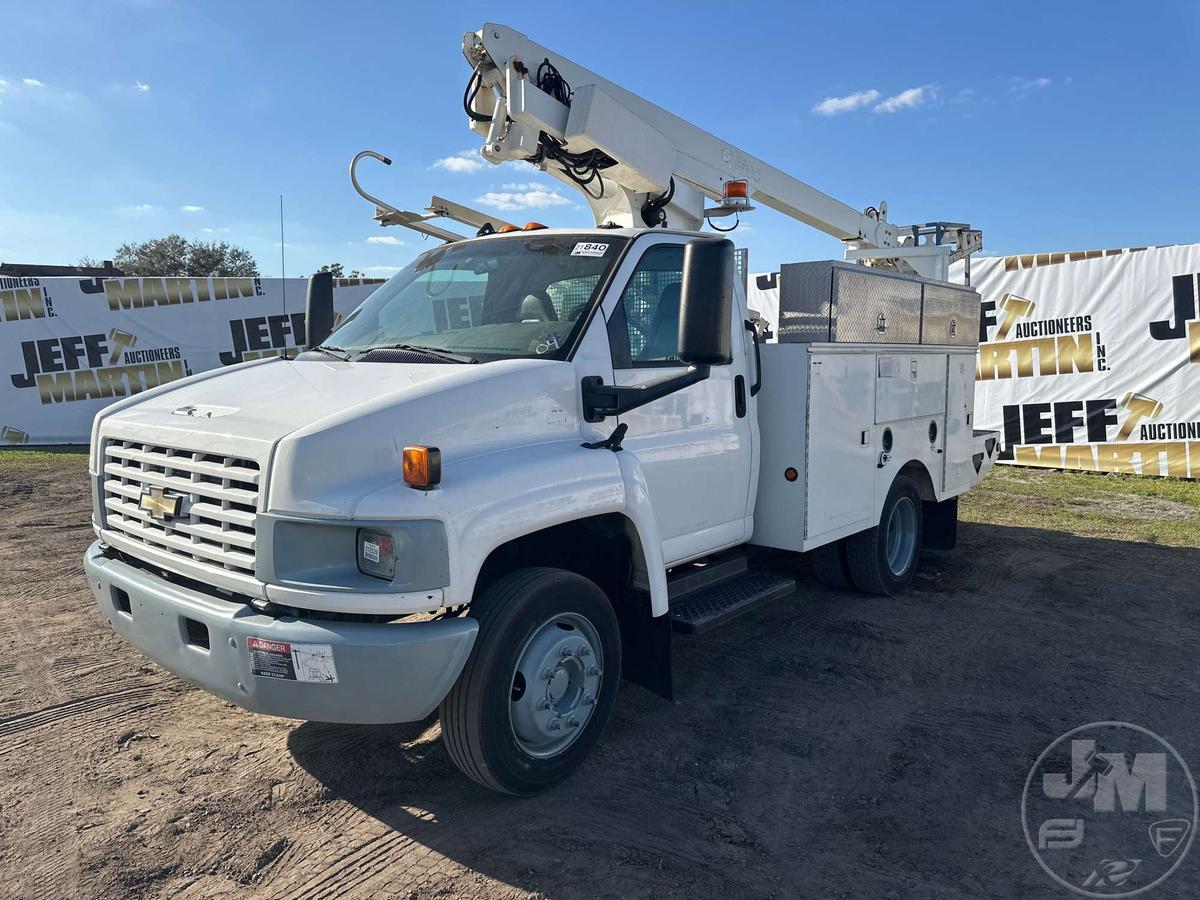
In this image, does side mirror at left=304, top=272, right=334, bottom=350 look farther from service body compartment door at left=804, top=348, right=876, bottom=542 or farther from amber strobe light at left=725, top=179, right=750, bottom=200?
service body compartment door at left=804, top=348, right=876, bottom=542

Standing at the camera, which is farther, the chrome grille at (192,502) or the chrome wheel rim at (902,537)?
the chrome wheel rim at (902,537)

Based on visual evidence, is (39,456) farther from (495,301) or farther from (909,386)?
(909,386)

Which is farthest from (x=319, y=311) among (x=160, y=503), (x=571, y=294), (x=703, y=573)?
(x=703, y=573)

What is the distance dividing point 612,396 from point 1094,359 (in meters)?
11.3

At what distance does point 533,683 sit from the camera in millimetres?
3285

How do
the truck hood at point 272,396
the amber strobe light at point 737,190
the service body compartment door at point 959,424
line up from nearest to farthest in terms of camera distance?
the truck hood at point 272,396 → the amber strobe light at point 737,190 → the service body compartment door at point 959,424

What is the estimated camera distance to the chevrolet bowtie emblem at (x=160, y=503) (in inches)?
123

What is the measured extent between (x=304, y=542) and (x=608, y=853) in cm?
156

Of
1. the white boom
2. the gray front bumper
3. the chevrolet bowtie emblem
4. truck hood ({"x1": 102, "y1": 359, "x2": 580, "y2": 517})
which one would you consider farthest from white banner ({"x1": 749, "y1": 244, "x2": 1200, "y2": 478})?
the chevrolet bowtie emblem

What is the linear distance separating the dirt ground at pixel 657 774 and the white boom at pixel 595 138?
2824mm

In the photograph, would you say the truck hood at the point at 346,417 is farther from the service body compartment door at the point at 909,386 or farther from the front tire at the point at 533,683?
the service body compartment door at the point at 909,386

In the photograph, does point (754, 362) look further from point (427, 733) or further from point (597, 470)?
point (427, 733)

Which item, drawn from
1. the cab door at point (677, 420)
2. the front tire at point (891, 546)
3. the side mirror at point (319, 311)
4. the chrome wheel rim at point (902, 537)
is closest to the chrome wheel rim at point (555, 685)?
the cab door at point (677, 420)

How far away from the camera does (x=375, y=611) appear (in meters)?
2.72
